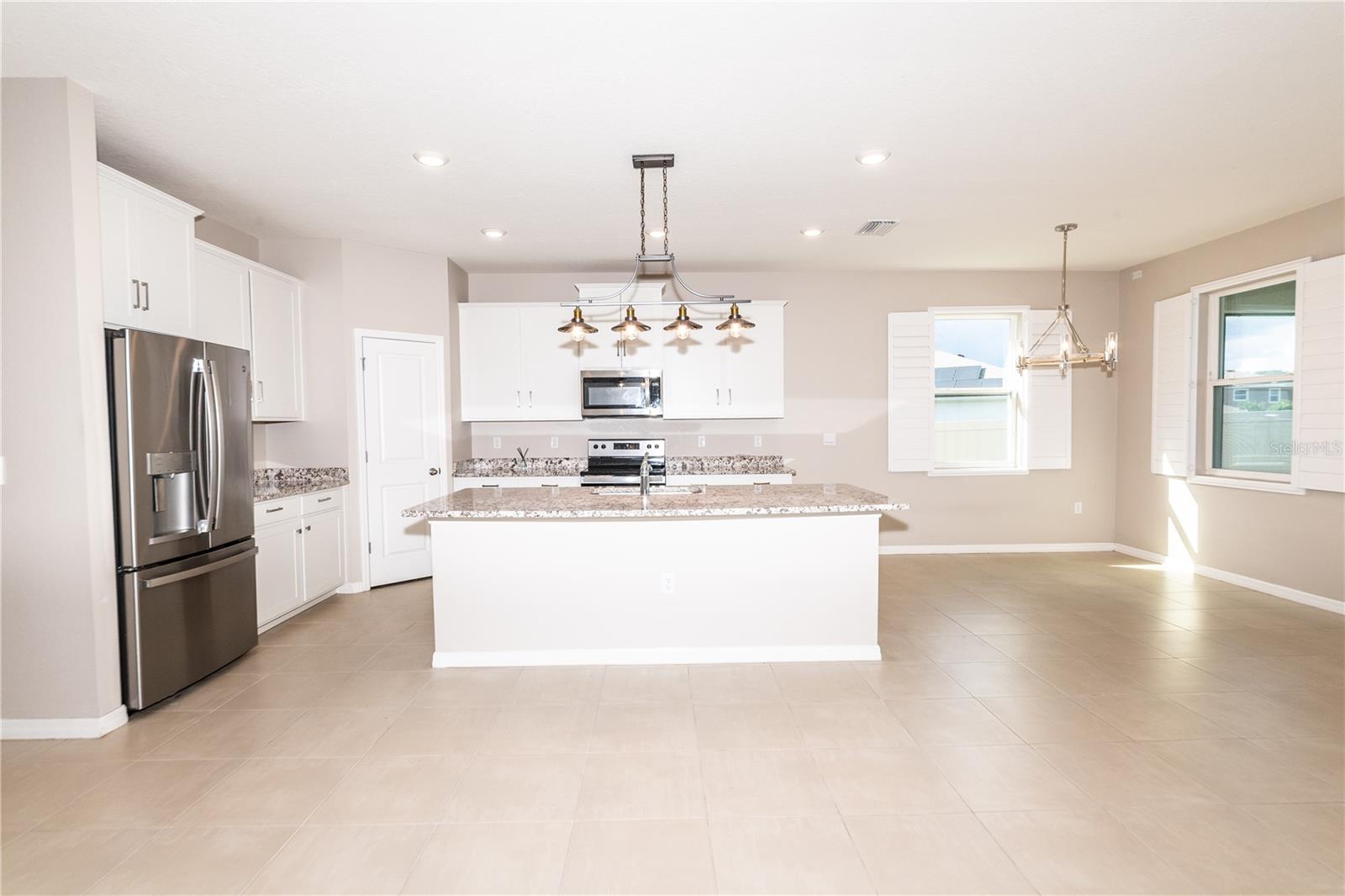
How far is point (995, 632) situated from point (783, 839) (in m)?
2.47

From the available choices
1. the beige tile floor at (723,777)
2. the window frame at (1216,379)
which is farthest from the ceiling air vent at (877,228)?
the beige tile floor at (723,777)

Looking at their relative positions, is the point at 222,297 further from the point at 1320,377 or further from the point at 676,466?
Result: the point at 1320,377

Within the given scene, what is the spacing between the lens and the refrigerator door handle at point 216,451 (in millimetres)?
3094

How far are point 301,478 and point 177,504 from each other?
6.18ft

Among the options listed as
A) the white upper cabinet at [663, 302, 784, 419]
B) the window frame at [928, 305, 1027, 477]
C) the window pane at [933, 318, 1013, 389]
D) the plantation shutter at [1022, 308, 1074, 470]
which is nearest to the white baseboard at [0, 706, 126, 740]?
the white upper cabinet at [663, 302, 784, 419]

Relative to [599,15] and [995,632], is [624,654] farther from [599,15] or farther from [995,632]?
[599,15]

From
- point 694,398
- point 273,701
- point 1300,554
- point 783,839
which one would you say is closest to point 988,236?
point 694,398

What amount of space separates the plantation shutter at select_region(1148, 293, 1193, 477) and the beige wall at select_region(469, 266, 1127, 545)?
22.3 inches

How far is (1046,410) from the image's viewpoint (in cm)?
599

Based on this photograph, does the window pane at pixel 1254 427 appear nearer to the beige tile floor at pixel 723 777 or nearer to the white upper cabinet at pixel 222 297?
the beige tile floor at pixel 723 777

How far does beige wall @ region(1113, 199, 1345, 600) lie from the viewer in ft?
13.9

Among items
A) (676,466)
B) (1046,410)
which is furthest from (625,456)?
(1046,410)

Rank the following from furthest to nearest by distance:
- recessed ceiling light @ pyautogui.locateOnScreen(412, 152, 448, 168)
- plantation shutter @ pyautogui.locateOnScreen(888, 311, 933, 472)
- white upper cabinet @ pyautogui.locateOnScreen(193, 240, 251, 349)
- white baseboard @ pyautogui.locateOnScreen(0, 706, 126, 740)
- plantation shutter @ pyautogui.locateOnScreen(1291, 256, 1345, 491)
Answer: plantation shutter @ pyautogui.locateOnScreen(888, 311, 933, 472) → plantation shutter @ pyautogui.locateOnScreen(1291, 256, 1345, 491) → white upper cabinet @ pyautogui.locateOnScreen(193, 240, 251, 349) → recessed ceiling light @ pyautogui.locateOnScreen(412, 152, 448, 168) → white baseboard @ pyautogui.locateOnScreen(0, 706, 126, 740)

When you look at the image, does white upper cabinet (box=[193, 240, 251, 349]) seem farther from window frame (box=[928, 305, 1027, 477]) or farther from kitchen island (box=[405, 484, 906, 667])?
window frame (box=[928, 305, 1027, 477])
